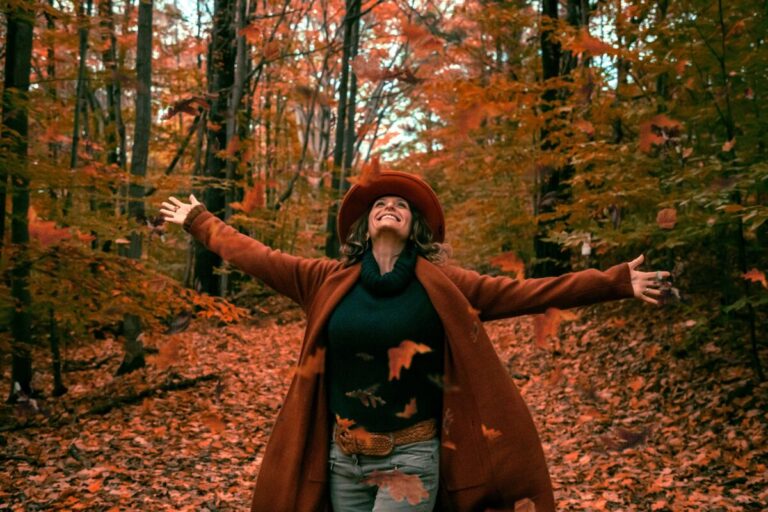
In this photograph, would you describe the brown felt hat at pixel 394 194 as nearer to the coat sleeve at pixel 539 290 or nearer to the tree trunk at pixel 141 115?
the coat sleeve at pixel 539 290

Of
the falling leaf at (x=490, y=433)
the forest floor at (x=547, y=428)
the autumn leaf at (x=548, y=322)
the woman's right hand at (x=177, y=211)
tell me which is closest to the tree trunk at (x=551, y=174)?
the forest floor at (x=547, y=428)

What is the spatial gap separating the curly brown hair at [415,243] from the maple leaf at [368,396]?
0.65m

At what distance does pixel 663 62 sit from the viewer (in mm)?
6352

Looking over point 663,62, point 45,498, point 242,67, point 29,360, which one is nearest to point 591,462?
point 663,62

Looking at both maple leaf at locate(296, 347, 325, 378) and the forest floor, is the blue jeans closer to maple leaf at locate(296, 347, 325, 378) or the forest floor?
maple leaf at locate(296, 347, 325, 378)

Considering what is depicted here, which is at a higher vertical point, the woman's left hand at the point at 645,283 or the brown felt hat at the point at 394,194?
the brown felt hat at the point at 394,194

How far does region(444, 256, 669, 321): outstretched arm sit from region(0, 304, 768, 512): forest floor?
146 cm

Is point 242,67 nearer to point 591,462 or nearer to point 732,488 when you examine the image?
point 591,462

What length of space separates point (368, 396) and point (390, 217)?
820 millimetres

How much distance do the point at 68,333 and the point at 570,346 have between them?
751 centimetres

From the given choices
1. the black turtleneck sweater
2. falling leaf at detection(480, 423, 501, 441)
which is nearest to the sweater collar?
the black turtleneck sweater

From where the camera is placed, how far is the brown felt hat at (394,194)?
293 centimetres

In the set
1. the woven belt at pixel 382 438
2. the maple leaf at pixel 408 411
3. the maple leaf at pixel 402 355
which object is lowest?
the woven belt at pixel 382 438

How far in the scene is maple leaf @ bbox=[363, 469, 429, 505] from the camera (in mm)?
2453
